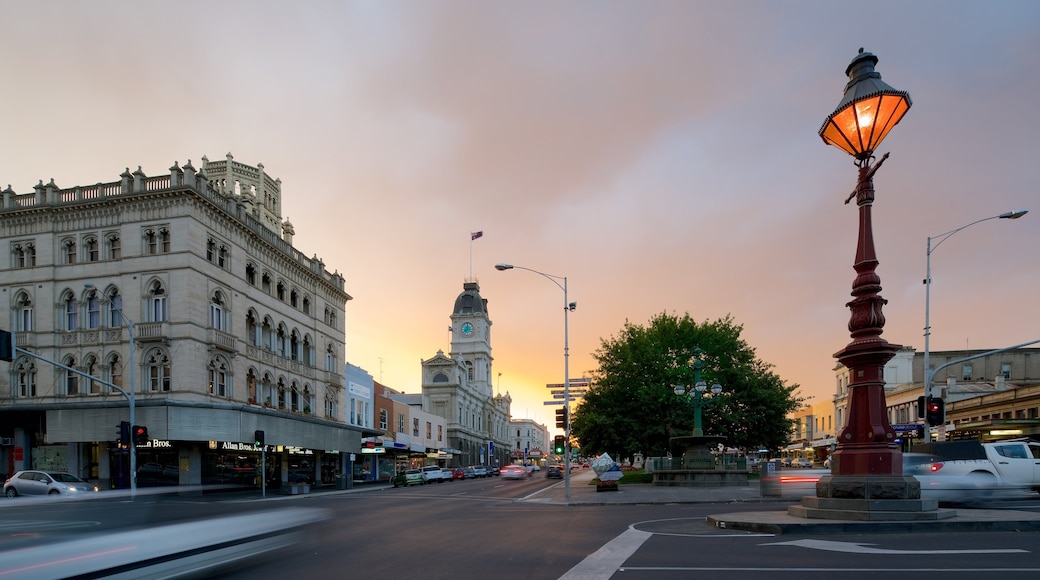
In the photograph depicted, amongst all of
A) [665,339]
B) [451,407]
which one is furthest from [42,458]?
[451,407]

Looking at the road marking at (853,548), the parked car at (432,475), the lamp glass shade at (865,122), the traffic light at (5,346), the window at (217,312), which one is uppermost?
the lamp glass shade at (865,122)

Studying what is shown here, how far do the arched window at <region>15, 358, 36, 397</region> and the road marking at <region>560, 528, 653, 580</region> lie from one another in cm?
3883

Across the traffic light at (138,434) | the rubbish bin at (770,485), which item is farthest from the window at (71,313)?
the rubbish bin at (770,485)

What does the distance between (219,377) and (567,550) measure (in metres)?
33.9

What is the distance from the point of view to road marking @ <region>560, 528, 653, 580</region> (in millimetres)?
8969

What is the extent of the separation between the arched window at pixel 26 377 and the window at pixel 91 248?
664cm

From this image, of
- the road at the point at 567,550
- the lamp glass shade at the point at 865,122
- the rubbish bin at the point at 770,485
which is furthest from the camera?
the rubbish bin at the point at 770,485

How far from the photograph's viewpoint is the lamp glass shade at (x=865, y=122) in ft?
47.1

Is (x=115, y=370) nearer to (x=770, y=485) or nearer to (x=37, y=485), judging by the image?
(x=37, y=485)

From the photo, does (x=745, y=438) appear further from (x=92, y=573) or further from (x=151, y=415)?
(x=92, y=573)

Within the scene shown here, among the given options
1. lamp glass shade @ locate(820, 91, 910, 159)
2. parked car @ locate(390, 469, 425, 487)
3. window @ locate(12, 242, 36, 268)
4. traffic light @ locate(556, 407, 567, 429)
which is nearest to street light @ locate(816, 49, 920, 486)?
lamp glass shade @ locate(820, 91, 910, 159)

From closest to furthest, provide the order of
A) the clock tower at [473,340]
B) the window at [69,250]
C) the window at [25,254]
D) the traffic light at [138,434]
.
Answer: the traffic light at [138,434]
the window at [69,250]
the window at [25,254]
the clock tower at [473,340]

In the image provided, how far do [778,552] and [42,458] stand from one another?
42446mm

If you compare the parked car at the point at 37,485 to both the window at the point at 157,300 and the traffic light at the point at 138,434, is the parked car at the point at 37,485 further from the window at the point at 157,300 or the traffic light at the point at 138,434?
the window at the point at 157,300
